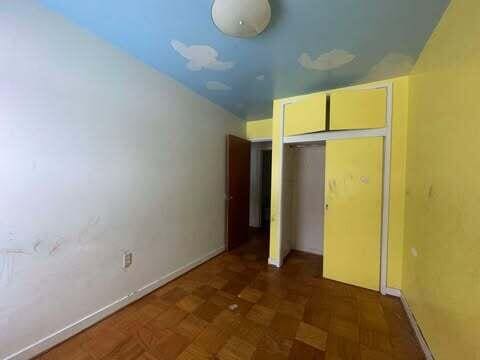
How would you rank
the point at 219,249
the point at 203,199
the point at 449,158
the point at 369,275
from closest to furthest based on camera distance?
the point at 449,158
the point at 369,275
the point at 203,199
the point at 219,249

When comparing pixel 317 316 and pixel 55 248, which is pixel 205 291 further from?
pixel 55 248

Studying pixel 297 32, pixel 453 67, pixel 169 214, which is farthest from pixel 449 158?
pixel 169 214

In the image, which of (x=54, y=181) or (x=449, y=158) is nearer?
(x=449, y=158)

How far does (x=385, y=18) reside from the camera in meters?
1.25

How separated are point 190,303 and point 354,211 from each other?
1.93 meters

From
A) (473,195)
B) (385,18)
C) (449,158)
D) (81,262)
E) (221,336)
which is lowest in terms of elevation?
(221,336)

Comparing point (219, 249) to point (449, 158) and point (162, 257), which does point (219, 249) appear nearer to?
point (162, 257)

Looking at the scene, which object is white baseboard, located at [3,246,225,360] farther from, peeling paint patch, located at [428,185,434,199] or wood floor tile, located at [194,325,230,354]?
peeling paint patch, located at [428,185,434,199]

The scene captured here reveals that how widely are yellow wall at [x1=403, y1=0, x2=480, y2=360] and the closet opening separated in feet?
4.54

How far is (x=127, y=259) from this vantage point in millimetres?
1798

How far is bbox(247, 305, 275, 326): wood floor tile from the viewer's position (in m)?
1.63

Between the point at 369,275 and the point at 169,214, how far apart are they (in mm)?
2259

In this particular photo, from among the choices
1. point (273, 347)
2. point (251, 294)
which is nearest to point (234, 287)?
point (251, 294)

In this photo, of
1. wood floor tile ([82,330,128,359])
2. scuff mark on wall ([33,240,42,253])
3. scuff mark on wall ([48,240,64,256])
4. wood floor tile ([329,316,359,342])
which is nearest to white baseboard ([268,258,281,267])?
wood floor tile ([329,316,359,342])
